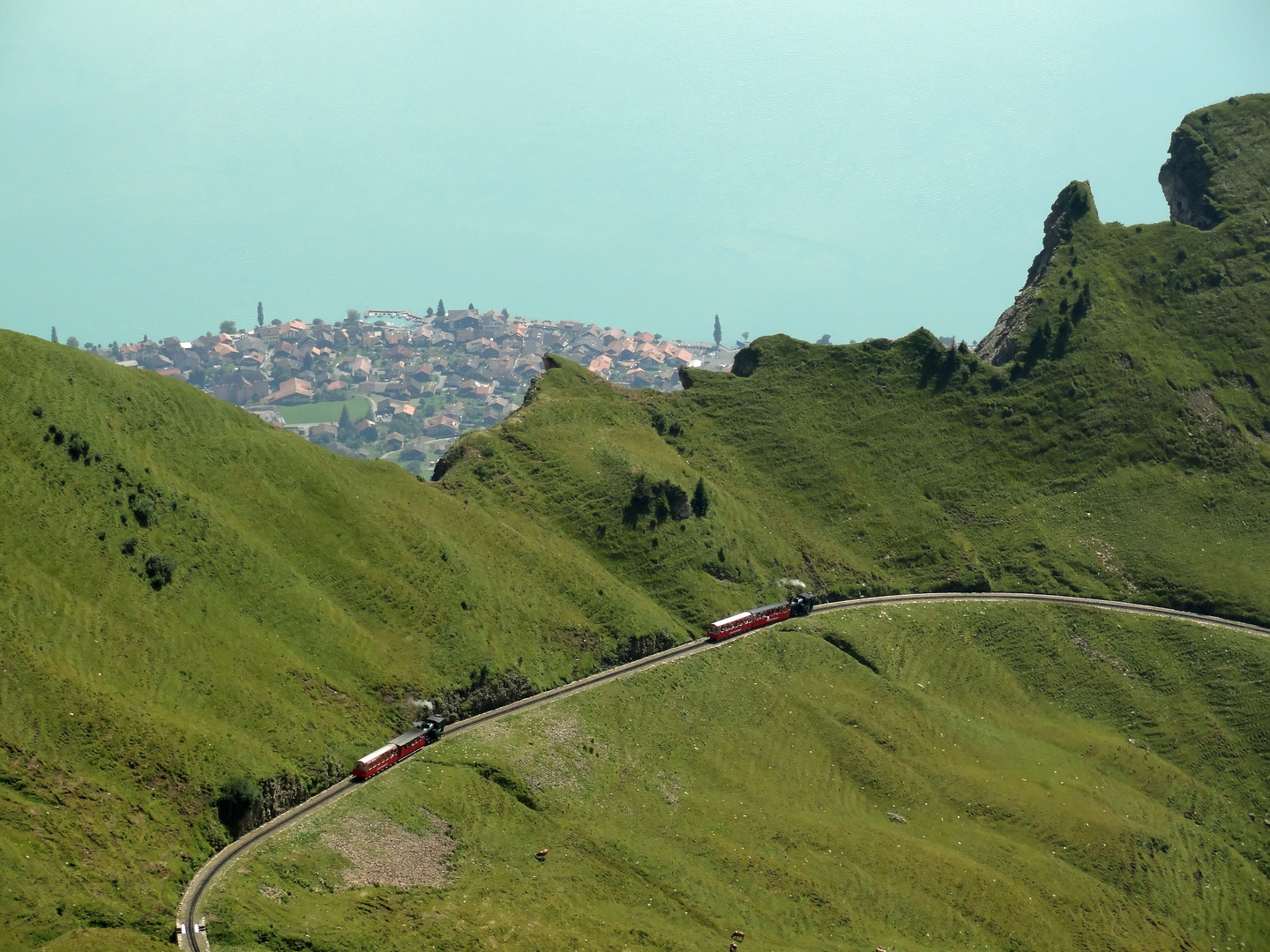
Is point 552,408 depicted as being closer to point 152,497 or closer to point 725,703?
point 725,703

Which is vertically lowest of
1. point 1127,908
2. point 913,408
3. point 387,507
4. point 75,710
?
point 1127,908

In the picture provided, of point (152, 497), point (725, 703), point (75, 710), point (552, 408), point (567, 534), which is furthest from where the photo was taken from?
point (552, 408)

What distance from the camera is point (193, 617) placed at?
10025 centimetres

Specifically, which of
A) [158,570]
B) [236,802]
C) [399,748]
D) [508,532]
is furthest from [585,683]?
[158,570]

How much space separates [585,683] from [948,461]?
3113 inches

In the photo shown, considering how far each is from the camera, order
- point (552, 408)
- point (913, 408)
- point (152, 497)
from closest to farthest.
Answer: point (152, 497), point (552, 408), point (913, 408)

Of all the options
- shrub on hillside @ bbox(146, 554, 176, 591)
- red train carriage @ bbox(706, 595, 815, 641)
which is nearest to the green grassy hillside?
shrub on hillside @ bbox(146, 554, 176, 591)

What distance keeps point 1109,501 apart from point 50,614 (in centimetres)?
14025

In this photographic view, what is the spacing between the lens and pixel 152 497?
107250mm

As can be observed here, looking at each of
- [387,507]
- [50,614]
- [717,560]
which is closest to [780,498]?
[717,560]

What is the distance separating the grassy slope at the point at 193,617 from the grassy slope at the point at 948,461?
14511 mm

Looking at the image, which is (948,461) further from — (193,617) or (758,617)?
(193,617)

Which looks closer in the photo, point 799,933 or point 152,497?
point 799,933

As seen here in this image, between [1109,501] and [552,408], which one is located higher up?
[552,408]
